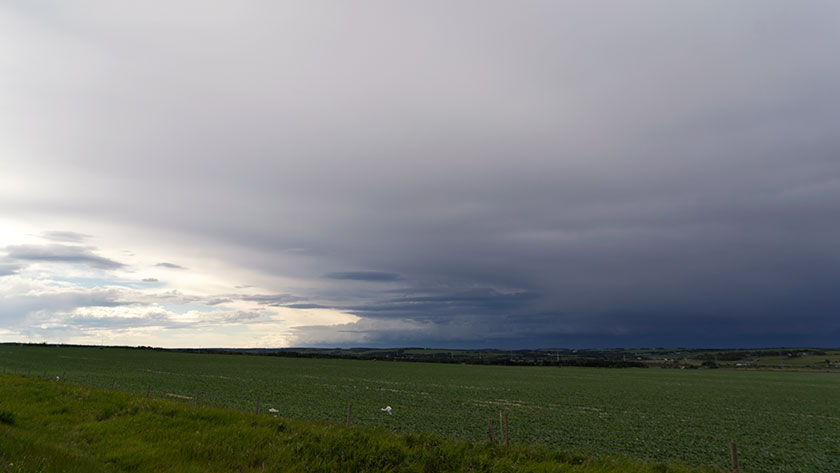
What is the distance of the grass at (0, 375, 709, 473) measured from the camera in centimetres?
1466

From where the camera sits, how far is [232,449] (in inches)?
657

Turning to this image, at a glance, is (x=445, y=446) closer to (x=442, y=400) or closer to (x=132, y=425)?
(x=132, y=425)

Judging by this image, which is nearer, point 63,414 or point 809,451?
point 63,414

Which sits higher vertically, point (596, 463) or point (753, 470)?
point (596, 463)

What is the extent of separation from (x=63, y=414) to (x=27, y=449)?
1188cm

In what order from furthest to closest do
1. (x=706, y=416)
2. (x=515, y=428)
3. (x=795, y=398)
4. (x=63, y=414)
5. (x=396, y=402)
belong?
(x=795, y=398)
(x=396, y=402)
(x=706, y=416)
(x=515, y=428)
(x=63, y=414)

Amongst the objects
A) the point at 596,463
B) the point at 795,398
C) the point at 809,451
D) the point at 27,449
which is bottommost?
the point at 795,398

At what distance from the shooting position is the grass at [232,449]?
577 inches

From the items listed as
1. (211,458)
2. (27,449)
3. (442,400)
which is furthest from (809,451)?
(27,449)

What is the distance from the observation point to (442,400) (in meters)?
53.7

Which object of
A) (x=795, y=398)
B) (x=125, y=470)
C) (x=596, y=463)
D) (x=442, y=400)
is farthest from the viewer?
(x=795, y=398)

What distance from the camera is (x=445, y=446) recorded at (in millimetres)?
17766

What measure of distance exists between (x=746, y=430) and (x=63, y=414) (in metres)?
50.3

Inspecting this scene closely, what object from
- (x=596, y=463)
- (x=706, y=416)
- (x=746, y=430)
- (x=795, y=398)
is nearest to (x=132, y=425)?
(x=596, y=463)
